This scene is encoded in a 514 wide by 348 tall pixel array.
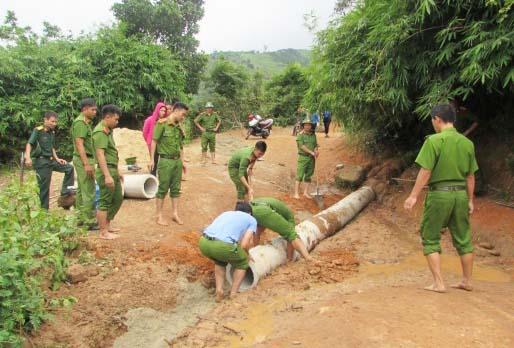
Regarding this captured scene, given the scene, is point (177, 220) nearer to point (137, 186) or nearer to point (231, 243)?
point (137, 186)

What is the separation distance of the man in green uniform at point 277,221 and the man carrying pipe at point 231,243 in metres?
0.29

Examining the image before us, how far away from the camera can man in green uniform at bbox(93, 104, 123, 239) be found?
543cm

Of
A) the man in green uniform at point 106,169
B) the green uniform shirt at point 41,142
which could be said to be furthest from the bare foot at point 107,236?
the green uniform shirt at point 41,142

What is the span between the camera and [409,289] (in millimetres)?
4516

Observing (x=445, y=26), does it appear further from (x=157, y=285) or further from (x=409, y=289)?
(x=157, y=285)

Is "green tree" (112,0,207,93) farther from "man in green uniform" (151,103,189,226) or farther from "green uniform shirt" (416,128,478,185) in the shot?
"green uniform shirt" (416,128,478,185)

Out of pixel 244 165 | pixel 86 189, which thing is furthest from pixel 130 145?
pixel 86 189

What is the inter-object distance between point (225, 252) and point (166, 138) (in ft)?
7.65

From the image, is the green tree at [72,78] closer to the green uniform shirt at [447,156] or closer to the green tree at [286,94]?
the green tree at [286,94]

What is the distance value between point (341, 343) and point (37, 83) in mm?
13174

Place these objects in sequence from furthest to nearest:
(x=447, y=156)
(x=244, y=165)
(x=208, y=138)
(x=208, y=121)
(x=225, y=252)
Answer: (x=208, y=138), (x=208, y=121), (x=244, y=165), (x=225, y=252), (x=447, y=156)

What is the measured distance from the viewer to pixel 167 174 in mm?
6352

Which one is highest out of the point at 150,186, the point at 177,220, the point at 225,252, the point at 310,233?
the point at 150,186

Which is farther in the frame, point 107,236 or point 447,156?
point 107,236
